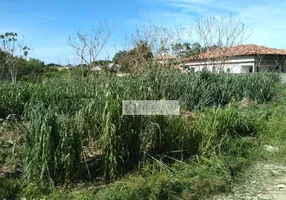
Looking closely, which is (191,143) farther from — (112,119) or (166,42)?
(166,42)

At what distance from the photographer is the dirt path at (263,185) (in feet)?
9.77

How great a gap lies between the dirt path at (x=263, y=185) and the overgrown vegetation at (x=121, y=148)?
15 centimetres

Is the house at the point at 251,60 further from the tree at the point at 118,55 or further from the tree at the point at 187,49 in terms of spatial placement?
the tree at the point at 118,55

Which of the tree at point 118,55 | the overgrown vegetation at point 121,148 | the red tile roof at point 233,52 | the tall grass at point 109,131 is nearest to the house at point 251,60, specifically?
the red tile roof at point 233,52

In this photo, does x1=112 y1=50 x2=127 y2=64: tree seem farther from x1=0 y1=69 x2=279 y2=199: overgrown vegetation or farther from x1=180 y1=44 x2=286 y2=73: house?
x1=180 y1=44 x2=286 y2=73: house

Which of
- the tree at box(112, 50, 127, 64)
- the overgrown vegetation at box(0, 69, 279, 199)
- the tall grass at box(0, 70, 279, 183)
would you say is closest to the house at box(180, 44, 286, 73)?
the tree at box(112, 50, 127, 64)

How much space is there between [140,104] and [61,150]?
1125 mm

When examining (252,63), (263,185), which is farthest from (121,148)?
(252,63)

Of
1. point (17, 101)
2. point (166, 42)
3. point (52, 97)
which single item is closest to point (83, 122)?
point (52, 97)

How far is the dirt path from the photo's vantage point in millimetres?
2979

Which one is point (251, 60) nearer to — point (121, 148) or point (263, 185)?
point (263, 185)

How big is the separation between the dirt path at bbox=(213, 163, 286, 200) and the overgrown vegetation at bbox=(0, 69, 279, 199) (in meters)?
0.15

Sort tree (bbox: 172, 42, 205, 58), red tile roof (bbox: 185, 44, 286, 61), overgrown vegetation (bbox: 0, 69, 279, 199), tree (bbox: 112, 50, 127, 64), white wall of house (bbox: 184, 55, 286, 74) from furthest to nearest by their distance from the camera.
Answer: white wall of house (bbox: 184, 55, 286, 74) < red tile roof (bbox: 185, 44, 286, 61) < tree (bbox: 172, 42, 205, 58) < tree (bbox: 112, 50, 127, 64) < overgrown vegetation (bbox: 0, 69, 279, 199)

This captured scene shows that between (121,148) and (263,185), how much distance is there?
177cm
